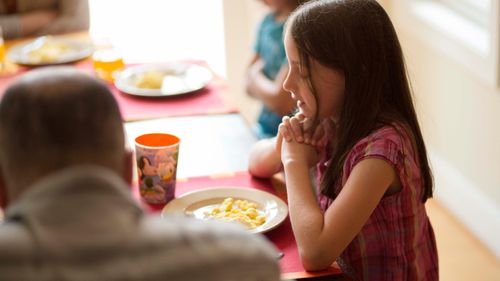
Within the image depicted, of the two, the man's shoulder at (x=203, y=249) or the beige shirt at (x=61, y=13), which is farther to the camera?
the beige shirt at (x=61, y=13)

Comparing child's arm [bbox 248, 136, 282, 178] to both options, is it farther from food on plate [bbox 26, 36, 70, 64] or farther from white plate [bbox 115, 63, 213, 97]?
food on plate [bbox 26, 36, 70, 64]

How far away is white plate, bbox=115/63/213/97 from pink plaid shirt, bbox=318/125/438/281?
0.93 meters

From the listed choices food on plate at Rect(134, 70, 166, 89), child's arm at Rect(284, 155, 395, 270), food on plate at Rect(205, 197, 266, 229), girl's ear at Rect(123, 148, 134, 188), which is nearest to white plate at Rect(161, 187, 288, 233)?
food on plate at Rect(205, 197, 266, 229)

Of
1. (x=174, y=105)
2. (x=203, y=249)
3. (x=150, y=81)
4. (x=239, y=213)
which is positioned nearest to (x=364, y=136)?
(x=239, y=213)

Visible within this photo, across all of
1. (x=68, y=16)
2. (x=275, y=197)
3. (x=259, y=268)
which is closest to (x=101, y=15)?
(x=68, y=16)

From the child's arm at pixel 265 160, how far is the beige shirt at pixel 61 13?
1498 millimetres

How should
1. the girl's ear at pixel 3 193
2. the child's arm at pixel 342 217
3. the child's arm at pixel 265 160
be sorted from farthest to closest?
the child's arm at pixel 265 160 → the child's arm at pixel 342 217 → the girl's ear at pixel 3 193

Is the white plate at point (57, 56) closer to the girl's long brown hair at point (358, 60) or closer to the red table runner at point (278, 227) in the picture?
the red table runner at point (278, 227)

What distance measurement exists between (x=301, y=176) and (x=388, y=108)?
0.76 ft

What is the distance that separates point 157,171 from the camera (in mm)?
1671

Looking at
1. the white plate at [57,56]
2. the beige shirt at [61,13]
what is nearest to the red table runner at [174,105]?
the white plate at [57,56]

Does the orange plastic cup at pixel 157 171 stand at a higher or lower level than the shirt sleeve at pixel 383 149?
lower

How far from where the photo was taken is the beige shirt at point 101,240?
2.68ft

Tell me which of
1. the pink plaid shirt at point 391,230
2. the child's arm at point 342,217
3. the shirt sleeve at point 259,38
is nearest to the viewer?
the child's arm at point 342,217
